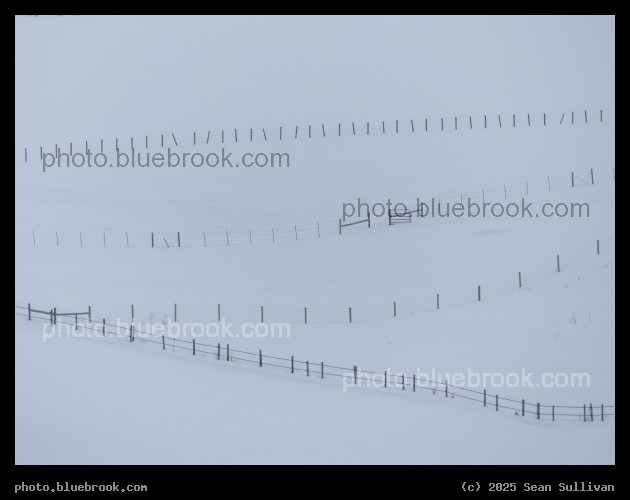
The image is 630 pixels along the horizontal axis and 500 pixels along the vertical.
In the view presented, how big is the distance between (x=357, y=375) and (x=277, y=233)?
18322 millimetres

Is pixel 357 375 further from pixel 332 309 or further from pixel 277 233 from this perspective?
pixel 277 233

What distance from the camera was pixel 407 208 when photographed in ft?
149

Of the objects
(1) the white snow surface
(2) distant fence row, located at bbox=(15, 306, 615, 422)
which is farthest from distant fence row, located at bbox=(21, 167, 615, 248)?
(2) distant fence row, located at bbox=(15, 306, 615, 422)

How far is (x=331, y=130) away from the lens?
63156 millimetres

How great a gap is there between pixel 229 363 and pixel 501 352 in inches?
310

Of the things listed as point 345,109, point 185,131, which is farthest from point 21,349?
point 345,109

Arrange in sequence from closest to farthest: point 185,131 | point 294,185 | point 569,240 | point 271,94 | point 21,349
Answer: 1. point 21,349
2. point 569,240
3. point 294,185
4. point 185,131
5. point 271,94

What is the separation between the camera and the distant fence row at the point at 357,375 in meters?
24.2

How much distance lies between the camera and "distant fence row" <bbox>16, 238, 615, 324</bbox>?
31.1 m

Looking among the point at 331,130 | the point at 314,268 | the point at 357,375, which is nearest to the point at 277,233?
the point at 314,268

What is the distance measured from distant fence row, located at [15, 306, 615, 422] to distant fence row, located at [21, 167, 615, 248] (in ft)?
42.4

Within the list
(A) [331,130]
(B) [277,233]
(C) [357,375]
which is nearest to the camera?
(C) [357,375]

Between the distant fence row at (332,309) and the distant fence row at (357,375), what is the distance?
219 cm

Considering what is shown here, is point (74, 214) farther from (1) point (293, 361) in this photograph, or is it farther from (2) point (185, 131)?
(1) point (293, 361)
